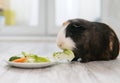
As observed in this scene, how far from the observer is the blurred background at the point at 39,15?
2.27 metres

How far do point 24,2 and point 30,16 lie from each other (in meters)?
0.14

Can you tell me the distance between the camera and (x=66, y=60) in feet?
3.49

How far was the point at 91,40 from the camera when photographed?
1.00 metres

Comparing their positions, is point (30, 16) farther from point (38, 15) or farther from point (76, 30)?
point (76, 30)

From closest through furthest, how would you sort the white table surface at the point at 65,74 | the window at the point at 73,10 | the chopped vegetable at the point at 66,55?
the white table surface at the point at 65,74
the chopped vegetable at the point at 66,55
the window at the point at 73,10

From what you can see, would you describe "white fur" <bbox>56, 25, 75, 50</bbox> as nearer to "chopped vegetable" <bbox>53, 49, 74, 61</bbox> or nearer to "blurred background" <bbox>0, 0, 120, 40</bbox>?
"chopped vegetable" <bbox>53, 49, 74, 61</bbox>

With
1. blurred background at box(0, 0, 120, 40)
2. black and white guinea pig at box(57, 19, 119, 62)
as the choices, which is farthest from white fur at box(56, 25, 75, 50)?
blurred background at box(0, 0, 120, 40)

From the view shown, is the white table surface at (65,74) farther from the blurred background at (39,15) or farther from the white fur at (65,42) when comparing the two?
the blurred background at (39,15)

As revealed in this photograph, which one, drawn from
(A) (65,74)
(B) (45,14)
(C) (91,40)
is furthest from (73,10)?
(A) (65,74)

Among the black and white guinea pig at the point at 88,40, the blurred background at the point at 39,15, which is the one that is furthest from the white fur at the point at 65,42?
the blurred background at the point at 39,15

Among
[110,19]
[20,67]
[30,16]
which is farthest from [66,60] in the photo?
[30,16]

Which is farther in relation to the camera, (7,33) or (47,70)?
(7,33)

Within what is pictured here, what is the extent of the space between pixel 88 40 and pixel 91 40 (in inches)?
0.6

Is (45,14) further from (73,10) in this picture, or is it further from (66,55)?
(66,55)
